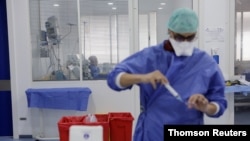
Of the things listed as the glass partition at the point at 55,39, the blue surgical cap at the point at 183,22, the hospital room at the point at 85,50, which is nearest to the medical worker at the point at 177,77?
the blue surgical cap at the point at 183,22

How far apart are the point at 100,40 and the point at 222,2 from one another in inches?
63.1

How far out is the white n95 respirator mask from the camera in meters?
1.35

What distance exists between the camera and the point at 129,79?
4.16 feet

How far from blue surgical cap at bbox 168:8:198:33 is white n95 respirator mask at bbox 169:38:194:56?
0.05 metres

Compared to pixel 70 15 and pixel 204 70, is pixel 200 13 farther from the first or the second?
pixel 204 70

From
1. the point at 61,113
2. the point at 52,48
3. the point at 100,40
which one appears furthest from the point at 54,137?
the point at 100,40

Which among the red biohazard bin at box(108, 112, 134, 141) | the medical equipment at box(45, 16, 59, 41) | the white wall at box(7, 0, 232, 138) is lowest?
the red biohazard bin at box(108, 112, 134, 141)

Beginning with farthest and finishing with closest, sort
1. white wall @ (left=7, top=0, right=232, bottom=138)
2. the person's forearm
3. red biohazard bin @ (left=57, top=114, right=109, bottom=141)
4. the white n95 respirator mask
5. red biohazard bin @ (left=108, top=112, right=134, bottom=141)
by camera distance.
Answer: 1. white wall @ (left=7, top=0, right=232, bottom=138)
2. red biohazard bin @ (left=108, top=112, right=134, bottom=141)
3. red biohazard bin @ (left=57, top=114, right=109, bottom=141)
4. the white n95 respirator mask
5. the person's forearm

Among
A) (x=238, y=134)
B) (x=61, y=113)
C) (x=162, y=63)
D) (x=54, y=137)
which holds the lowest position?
(x=54, y=137)

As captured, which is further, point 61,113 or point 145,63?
point 61,113

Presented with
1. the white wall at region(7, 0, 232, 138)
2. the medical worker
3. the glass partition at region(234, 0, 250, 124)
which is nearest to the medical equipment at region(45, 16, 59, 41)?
the white wall at region(7, 0, 232, 138)

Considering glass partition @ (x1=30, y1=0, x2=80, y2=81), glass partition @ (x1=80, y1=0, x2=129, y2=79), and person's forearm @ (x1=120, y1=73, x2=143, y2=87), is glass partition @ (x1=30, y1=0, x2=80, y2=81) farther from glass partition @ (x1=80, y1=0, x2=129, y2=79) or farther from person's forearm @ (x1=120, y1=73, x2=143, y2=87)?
person's forearm @ (x1=120, y1=73, x2=143, y2=87)

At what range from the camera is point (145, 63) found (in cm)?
137

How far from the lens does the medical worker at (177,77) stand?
4.38ft
